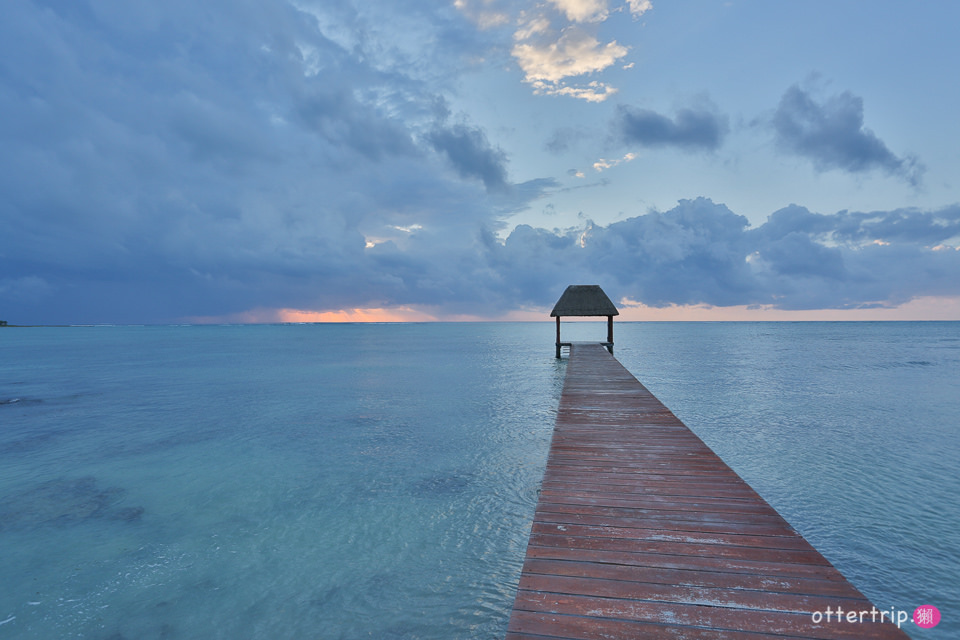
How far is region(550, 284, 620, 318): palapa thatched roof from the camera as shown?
91.4 feet

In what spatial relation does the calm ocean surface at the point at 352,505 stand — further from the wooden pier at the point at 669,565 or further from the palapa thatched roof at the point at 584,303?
the palapa thatched roof at the point at 584,303

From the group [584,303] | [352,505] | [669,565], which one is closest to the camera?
[669,565]

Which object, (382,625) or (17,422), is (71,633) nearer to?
(382,625)

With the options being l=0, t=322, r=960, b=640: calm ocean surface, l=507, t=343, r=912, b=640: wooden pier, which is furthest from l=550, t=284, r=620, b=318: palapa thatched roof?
l=507, t=343, r=912, b=640: wooden pier

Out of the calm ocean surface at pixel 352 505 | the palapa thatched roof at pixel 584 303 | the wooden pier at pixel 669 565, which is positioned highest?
the palapa thatched roof at pixel 584 303

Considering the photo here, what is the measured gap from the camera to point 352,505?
27.3ft

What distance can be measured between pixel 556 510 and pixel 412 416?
39.8 ft

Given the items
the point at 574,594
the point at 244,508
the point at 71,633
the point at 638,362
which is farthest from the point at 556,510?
the point at 638,362

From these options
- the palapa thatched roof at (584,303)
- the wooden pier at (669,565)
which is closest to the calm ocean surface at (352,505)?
the wooden pier at (669,565)

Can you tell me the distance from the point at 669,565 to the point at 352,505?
258 inches

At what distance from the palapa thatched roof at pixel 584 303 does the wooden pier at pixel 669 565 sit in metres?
22.2

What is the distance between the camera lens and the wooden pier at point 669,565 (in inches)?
109

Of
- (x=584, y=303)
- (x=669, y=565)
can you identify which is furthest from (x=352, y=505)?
(x=584, y=303)

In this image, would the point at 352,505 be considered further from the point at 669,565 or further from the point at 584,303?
the point at 584,303
